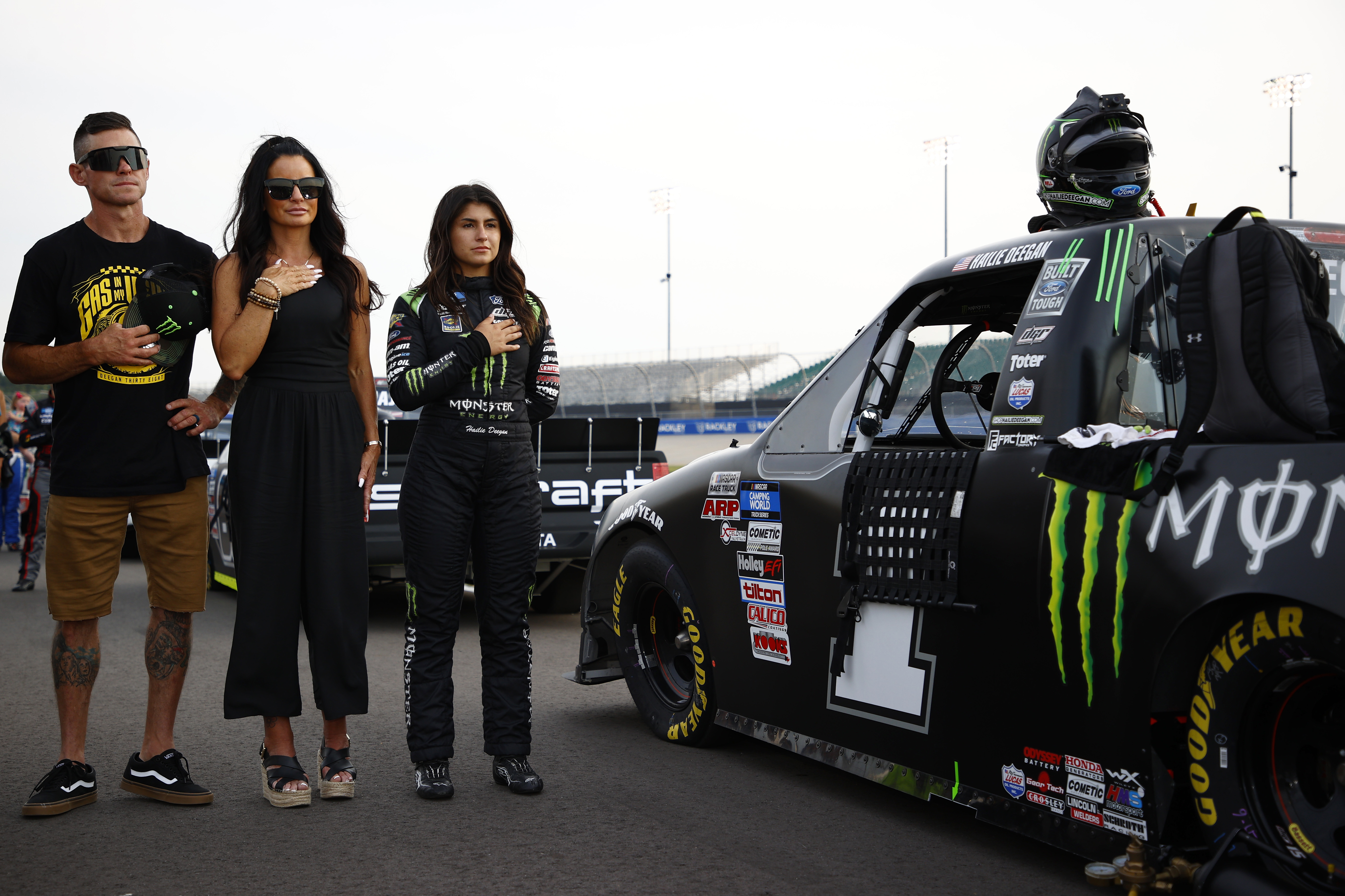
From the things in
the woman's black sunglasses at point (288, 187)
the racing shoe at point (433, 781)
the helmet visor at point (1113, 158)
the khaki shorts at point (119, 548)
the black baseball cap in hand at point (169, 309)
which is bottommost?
the racing shoe at point (433, 781)

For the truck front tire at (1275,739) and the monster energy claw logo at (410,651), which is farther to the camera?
the monster energy claw logo at (410,651)

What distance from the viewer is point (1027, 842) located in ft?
11.4

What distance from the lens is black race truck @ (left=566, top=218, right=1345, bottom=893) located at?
2.52 metres

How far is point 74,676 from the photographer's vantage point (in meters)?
4.00

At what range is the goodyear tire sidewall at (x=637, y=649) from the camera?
4.50 m

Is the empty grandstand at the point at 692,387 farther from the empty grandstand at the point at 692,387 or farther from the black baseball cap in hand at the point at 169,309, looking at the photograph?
the black baseball cap in hand at the point at 169,309

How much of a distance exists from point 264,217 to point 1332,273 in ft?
10.9

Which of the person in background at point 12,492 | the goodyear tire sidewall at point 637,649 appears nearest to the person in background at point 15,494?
the person in background at point 12,492

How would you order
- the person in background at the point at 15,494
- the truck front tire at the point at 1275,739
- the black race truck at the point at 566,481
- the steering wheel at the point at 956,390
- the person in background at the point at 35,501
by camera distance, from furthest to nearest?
1. the person in background at the point at 15,494
2. the person in background at the point at 35,501
3. the black race truck at the point at 566,481
4. the steering wheel at the point at 956,390
5. the truck front tire at the point at 1275,739

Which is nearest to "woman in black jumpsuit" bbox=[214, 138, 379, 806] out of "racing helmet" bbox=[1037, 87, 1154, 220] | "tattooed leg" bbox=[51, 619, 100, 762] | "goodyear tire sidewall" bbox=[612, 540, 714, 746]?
"tattooed leg" bbox=[51, 619, 100, 762]

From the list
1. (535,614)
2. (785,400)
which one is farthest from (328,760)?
(785,400)

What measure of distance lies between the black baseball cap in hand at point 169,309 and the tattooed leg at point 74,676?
3.15 ft

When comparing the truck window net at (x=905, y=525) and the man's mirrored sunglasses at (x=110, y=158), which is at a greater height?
the man's mirrored sunglasses at (x=110, y=158)

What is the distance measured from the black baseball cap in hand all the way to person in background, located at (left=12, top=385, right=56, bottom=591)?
6.42m
